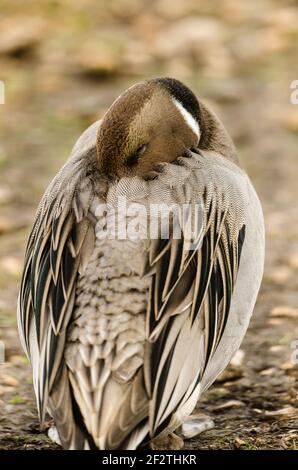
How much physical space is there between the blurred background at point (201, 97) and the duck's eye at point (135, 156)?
1246 mm

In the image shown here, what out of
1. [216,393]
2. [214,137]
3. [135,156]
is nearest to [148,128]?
[135,156]

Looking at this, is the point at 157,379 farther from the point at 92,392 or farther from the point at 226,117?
the point at 226,117

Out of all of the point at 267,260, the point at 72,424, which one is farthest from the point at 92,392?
the point at 267,260

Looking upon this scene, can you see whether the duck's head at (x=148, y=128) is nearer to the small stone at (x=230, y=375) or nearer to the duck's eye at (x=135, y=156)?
the duck's eye at (x=135, y=156)

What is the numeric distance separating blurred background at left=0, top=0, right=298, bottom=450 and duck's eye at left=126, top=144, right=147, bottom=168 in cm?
125

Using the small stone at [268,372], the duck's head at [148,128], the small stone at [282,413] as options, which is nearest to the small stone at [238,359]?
the small stone at [268,372]

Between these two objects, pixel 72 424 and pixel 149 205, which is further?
pixel 149 205

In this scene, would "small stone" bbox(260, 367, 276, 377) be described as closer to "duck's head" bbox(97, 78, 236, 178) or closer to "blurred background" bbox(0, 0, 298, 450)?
"blurred background" bbox(0, 0, 298, 450)

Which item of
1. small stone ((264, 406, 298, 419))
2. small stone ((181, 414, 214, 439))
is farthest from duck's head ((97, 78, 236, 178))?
small stone ((264, 406, 298, 419))

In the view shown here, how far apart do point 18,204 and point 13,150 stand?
927 mm

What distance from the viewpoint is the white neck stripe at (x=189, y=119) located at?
4762mm

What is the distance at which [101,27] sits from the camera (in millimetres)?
9609

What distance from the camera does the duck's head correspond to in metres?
4.24

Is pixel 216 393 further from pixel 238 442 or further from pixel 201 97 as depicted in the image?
pixel 201 97
